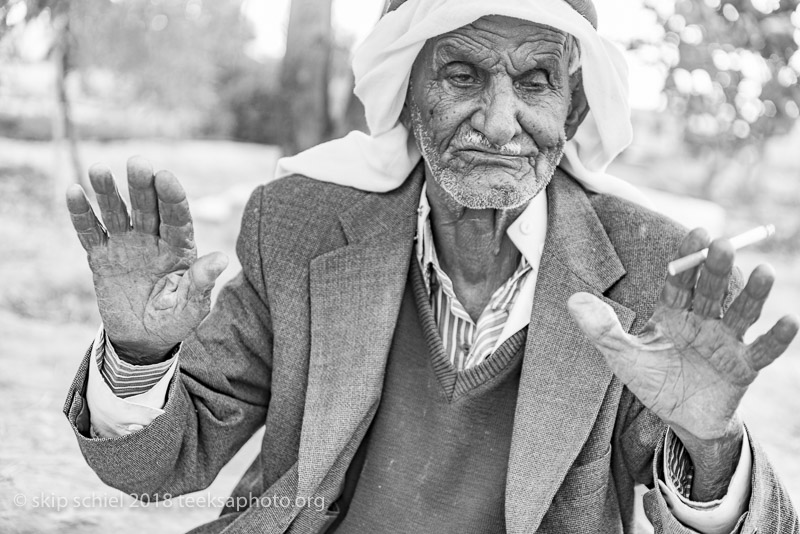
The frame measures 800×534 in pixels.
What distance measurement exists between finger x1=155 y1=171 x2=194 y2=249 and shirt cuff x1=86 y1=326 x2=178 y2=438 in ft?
1.11

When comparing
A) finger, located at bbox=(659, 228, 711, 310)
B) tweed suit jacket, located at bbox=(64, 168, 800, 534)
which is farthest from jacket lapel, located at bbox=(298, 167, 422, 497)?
finger, located at bbox=(659, 228, 711, 310)

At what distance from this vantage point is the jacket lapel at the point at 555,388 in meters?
2.01

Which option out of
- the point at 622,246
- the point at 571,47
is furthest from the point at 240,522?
the point at 571,47

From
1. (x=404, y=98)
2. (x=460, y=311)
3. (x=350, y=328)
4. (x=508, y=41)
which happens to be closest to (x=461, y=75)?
(x=508, y=41)

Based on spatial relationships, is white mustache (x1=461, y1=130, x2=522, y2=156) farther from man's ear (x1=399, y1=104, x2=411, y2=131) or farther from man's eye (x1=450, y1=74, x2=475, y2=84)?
man's ear (x1=399, y1=104, x2=411, y2=131)

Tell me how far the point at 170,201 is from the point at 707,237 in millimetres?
1065

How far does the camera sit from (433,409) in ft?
7.27

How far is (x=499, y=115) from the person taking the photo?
2123 millimetres

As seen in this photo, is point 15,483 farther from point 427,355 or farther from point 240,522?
point 427,355

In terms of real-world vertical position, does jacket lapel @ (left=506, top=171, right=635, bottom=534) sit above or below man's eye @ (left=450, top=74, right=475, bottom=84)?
below

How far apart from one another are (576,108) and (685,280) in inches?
36.3

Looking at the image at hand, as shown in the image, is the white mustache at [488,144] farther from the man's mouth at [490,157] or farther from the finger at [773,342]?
the finger at [773,342]

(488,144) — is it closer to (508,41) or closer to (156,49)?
(508,41)

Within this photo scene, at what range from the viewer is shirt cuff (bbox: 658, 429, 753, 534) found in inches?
68.1
